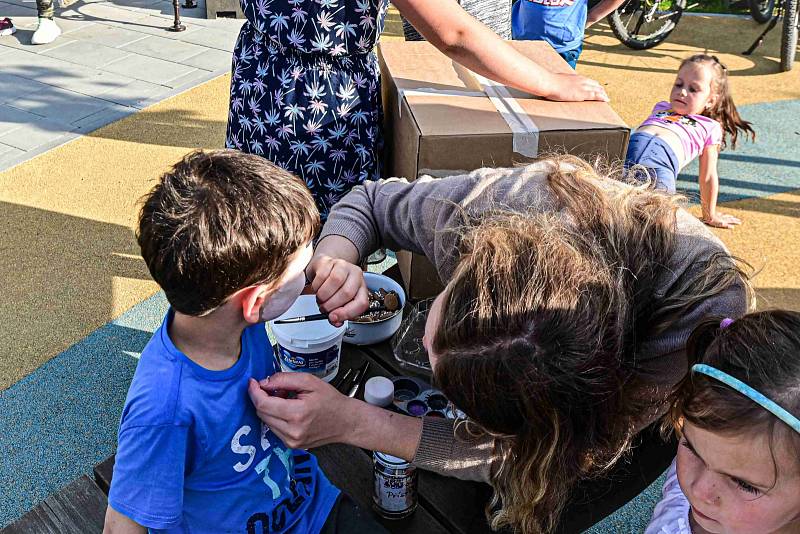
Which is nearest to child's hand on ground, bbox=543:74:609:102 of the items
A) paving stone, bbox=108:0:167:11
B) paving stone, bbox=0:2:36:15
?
paving stone, bbox=108:0:167:11

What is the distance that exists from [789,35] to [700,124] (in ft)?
9.32

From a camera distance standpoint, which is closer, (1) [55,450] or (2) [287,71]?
(2) [287,71]

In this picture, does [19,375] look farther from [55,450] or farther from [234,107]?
[234,107]

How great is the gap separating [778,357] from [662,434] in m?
0.46

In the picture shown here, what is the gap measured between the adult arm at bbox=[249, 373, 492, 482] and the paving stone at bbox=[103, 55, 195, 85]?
14.4 ft

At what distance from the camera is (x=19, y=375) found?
2.83m

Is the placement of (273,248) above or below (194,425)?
above

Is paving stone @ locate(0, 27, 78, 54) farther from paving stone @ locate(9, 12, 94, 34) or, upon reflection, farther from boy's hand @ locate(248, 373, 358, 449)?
boy's hand @ locate(248, 373, 358, 449)

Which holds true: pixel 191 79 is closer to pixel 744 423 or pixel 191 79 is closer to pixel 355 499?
pixel 355 499

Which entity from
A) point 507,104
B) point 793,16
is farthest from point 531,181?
point 793,16

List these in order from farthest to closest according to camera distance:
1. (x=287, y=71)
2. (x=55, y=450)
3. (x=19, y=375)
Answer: (x=19, y=375)
(x=55, y=450)
(x=287, y=71)

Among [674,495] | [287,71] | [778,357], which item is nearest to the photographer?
[778,357]

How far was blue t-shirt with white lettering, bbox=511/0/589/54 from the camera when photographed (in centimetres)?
365

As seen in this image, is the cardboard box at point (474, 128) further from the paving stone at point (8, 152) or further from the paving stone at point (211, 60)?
the paving stone at point (211, 60)
